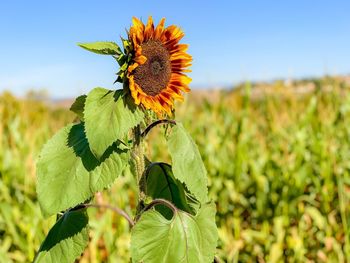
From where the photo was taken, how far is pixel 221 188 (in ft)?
12.4

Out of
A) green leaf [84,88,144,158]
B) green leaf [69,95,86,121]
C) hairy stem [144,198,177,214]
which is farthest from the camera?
green leaf [69,95,86,121]

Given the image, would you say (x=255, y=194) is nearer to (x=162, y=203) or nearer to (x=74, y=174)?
(x=162, y=203)

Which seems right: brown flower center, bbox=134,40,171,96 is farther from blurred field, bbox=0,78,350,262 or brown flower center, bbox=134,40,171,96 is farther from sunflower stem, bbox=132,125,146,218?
blurred field, bbox=0,78,350,262

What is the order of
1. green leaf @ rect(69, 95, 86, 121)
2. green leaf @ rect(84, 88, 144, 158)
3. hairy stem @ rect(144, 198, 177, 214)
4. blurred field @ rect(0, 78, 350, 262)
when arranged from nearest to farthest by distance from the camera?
green leaf @ rect(84, 88, 144, 158) → hairy stem @ rect(144, 198, 177, 214) → green leaf @ rect(69, 95, 86, 121) → blurred field @ rect(0, 78, 350, 262)

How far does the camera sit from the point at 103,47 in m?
1.21

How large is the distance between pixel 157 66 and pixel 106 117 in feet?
0.57

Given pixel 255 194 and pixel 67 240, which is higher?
pixel 67 240

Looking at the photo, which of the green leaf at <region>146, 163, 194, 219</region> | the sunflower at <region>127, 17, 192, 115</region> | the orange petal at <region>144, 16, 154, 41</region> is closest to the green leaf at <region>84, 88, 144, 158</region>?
the sunflower at <region>127, 17, 192, 115</region>

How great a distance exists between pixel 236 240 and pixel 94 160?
2.35 metres

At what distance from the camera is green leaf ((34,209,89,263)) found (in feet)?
4.58

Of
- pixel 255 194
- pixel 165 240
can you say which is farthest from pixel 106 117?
pixel 255 194

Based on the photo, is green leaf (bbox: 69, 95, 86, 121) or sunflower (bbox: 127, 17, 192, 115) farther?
green leaf (bbox: 69, 95, 86, 121)

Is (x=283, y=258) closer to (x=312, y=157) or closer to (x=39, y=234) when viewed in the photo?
(x=312, y=157)

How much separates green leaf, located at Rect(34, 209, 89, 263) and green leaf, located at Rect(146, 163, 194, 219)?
0.64 ft
